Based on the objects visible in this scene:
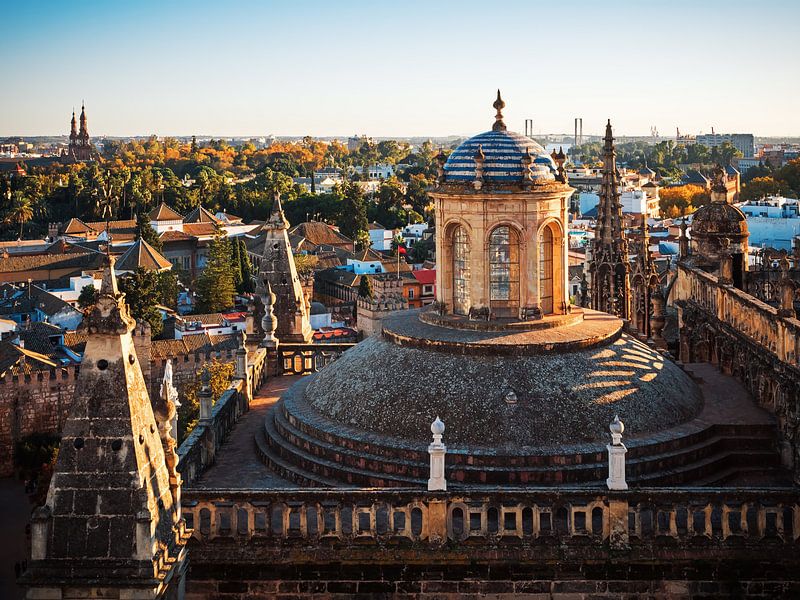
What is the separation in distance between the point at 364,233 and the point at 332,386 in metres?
146

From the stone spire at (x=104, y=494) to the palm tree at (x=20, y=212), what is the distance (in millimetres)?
169452

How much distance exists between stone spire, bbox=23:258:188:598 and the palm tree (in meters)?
169

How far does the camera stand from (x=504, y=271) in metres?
20.0

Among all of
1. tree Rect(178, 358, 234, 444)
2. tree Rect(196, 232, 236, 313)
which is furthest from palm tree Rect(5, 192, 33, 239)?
tree Rect(178, 358, 234, 444)

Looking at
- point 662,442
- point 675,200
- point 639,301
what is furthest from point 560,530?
point 675,200

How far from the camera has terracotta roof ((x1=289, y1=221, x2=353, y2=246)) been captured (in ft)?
524

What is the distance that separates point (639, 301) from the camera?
115 feet

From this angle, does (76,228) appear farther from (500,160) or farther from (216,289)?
(500,160)

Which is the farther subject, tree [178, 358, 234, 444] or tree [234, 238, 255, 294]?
tree [234, 238, 255, 294]

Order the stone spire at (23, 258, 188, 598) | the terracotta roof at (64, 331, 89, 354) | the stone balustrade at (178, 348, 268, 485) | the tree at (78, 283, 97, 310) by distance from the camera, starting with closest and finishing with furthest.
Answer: the stone spire at (23, 258, 188, 598) → the stone balustrade at (178, 348, 268, 485) → the terracotta roof at (64, 331, 89, 354) → the tree at (78, 283, 97, 310)

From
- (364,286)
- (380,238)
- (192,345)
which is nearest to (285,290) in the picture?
(192,345)

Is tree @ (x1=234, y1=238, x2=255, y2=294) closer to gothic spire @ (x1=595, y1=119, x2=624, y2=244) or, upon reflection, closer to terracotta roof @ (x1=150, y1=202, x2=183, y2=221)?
terracotta roof @ (x1=150, y1=202, x2=183, y2=221)

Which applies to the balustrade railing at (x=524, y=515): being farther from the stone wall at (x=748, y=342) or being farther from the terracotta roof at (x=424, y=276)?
the terracotta roof at (x=424, y=276)

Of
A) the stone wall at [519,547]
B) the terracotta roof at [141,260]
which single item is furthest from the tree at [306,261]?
the stone wall at [519,547]
